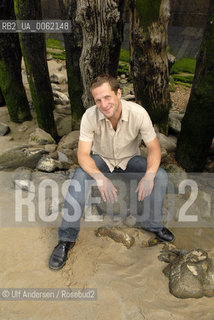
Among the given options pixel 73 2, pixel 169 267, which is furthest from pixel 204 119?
pixel 73 2

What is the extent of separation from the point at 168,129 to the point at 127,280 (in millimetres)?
2874

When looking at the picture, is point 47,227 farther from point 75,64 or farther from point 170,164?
point 75,64

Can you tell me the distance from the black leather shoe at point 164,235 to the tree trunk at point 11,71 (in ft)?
13.0

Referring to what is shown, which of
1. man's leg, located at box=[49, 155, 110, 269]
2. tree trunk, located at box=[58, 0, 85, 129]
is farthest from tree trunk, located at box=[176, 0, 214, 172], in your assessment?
tree trunk, located at box=[58, 0, 85, 129]

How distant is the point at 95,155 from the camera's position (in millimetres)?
3004

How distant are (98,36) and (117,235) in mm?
2375

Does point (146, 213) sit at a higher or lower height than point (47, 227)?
higher

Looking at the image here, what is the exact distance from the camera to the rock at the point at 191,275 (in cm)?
227

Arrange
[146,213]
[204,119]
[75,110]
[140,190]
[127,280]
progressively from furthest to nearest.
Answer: [75,110], [204,119], [146,213], [140,190], [127,280]

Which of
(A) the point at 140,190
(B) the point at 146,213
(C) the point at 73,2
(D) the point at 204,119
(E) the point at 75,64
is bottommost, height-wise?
(B) the point at 146,213

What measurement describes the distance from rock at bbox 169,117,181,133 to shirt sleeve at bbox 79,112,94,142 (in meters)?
2.24

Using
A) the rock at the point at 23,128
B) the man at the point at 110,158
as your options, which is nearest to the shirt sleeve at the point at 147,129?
the man at the point at 110,158

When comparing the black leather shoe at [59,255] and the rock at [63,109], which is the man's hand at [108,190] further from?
the rock at [63,109]

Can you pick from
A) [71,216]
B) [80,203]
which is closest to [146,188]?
[80,203]
